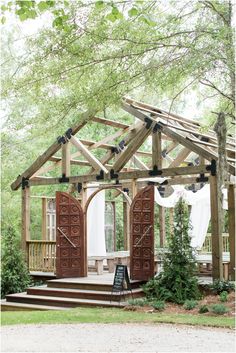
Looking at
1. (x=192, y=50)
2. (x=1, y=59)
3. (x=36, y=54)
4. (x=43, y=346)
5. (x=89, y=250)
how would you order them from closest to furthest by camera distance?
(x=43, y=346) < (x=192, y=50) < (x=36, y=54) < (x=89, y=250) < (x=1, y=59)

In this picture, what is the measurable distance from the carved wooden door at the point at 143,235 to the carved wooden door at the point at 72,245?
1485 mm

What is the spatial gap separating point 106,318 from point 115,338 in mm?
1465

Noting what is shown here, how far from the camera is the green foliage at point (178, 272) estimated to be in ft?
33.3

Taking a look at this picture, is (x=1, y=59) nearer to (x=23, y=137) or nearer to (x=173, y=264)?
(x=23, y=137)

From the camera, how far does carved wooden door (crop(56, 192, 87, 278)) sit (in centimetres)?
1256

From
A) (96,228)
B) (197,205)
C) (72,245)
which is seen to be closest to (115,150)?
(96,228)

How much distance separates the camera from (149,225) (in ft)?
37.5

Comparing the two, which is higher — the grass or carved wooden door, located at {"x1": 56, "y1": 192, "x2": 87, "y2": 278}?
carved wooden door, located at {"x1": 56, "y1": 192, "x2": 87, "y2": 278}

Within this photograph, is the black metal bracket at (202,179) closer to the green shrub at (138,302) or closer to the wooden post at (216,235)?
the wooden post at (216,235)

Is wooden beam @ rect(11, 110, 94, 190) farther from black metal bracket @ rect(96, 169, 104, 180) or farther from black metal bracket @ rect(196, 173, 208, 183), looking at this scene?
black metal bracket @ rect(196, 173, 208, 183)

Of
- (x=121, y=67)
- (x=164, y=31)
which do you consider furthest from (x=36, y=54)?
(x=164, y=31)

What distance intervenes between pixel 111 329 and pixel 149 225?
3.69m

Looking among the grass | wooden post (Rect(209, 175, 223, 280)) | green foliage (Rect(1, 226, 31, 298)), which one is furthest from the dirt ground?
green foliage (Rect(1, 226, 31, 298))

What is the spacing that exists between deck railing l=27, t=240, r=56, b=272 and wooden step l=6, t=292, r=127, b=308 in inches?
62.0
